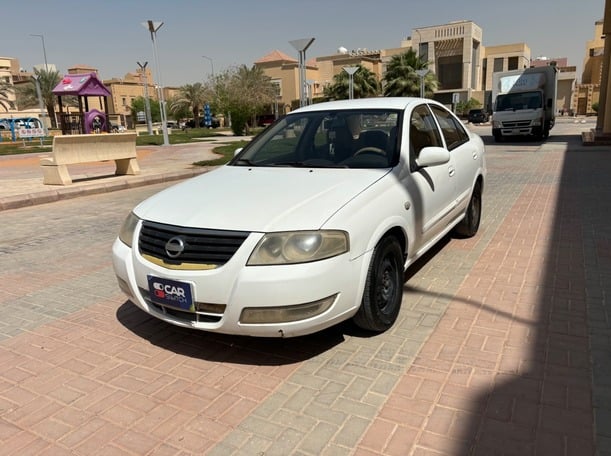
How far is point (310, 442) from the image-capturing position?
2428 mm

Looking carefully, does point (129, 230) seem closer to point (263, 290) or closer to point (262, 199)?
point (262, 199)

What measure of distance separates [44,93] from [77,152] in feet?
150

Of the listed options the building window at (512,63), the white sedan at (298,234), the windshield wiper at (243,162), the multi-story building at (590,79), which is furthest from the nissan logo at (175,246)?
the building window at (512,63)

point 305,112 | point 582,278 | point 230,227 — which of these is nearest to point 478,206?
point 582,278

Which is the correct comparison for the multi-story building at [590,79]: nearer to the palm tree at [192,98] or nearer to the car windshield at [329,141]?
the palm tree at [192,98]

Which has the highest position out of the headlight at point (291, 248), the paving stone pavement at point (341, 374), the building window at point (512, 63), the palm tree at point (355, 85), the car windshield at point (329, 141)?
the building window at point (512, 63)

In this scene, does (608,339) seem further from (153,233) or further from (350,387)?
(153,233)

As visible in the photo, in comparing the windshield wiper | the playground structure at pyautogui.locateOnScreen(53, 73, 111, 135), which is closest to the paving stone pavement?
the windshield wiper

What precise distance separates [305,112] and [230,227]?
2.21 m

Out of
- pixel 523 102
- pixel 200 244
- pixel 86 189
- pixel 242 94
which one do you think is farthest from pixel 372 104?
pixel 242 94

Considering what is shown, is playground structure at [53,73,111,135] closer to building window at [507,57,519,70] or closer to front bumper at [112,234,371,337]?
front bumper at [112,234,371,337]

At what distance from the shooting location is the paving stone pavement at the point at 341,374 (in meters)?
2.46

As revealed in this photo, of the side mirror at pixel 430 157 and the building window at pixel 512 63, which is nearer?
the side mirror at pixel 430 157

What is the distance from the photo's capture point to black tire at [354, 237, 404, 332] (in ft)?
10.5
